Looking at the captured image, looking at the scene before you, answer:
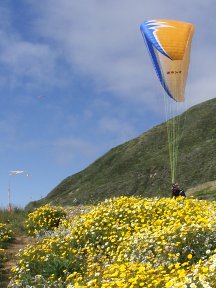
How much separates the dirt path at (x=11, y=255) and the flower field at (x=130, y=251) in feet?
1.08

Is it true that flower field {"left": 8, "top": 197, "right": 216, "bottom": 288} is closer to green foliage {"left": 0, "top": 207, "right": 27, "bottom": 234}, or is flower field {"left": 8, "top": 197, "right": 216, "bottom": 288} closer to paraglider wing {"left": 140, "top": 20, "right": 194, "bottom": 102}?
green foliage {"left": 0, "top": 207, "right": 27, "bottom": 234}

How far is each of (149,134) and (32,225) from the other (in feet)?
298

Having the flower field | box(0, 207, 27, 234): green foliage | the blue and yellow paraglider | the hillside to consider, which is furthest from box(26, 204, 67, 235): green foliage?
the hillside

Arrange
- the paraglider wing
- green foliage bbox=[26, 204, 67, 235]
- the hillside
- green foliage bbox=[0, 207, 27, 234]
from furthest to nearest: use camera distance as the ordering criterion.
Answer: the hillside < the paraglider wing < green foliage bbox=[0, 207, 27, 234] < green foliage bbox=[26, 204, 67, 235]

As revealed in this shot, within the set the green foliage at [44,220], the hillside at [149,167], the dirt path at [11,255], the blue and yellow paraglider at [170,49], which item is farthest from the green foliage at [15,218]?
the hillside at [149,167]

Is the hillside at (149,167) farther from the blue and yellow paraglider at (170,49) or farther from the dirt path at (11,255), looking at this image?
the dirt path at (11,255)

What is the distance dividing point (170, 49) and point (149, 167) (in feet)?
218

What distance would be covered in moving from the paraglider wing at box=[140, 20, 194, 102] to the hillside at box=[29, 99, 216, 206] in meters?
44.2

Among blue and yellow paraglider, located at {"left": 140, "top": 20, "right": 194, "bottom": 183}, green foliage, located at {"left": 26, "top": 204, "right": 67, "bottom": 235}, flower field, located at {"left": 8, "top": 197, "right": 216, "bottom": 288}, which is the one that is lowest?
flower field, located at {"left": 8, "top": 197, "right": 216, "bottom": 288}

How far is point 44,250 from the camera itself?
13195 mm

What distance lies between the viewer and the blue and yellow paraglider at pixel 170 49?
2161 cm

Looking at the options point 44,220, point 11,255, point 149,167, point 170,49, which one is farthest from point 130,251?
point 149,167

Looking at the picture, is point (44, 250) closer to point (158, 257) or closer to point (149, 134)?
point (158, 257)

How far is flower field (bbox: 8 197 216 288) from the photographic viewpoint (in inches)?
309
